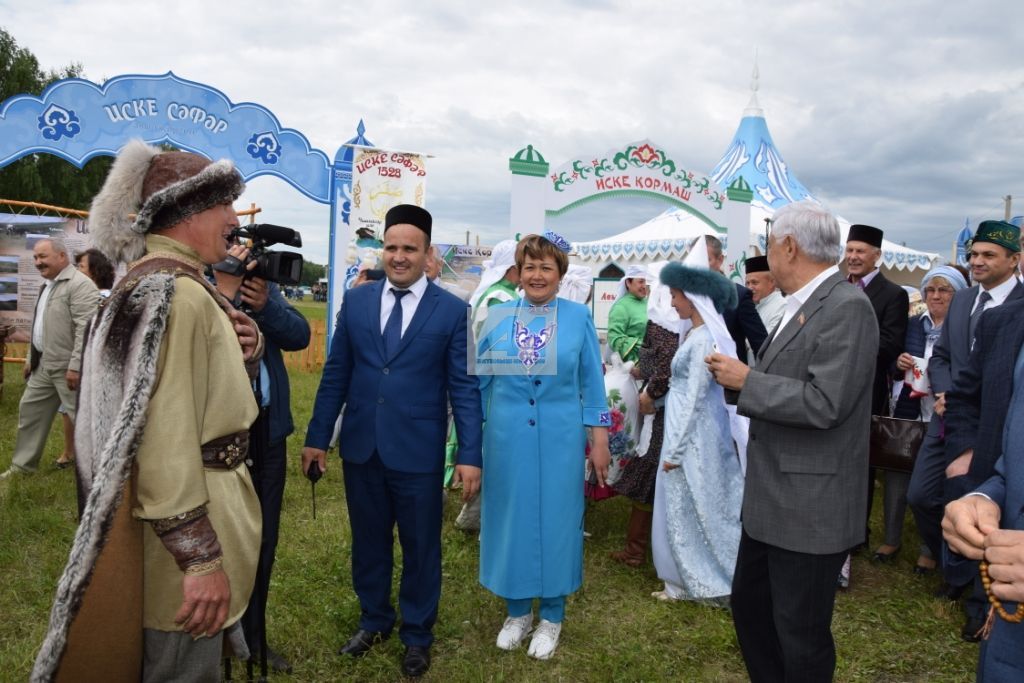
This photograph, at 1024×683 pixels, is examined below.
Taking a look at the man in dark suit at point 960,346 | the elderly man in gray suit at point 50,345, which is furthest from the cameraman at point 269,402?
the elderly man in gray suit at point 50,345

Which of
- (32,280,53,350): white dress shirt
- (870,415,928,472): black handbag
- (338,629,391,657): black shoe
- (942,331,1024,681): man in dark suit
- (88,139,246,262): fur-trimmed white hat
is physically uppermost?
(88,139,246,262): fur-trimmed white hat

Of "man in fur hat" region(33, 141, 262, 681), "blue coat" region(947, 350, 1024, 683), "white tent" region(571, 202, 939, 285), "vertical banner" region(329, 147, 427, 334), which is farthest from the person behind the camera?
"white tent" region(571, 202, 939, 285)

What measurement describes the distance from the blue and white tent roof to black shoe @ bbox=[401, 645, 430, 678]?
1061 cm

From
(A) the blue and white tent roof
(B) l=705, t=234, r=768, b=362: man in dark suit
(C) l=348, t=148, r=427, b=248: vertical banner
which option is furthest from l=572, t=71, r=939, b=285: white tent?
(B) l=705, t=234, r=768, b=362: man in dark suit

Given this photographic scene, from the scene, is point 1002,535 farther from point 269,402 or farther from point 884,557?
point 884,557

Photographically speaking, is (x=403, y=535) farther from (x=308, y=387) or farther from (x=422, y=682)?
(x=308, y=387)

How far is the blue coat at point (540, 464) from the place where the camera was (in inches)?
131

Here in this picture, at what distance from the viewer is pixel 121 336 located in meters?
1.69

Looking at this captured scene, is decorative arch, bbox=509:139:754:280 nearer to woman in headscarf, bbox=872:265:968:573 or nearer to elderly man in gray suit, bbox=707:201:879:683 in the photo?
woman in headscarf, bbox=872:265:968:573

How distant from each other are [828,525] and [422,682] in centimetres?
188

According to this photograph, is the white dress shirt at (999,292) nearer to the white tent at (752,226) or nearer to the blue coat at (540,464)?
the blue coat at (540,464)

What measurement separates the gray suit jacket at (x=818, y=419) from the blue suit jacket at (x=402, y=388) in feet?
4.23

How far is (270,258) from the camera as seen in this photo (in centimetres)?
252

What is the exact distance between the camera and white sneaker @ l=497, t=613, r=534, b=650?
11.4 feet
